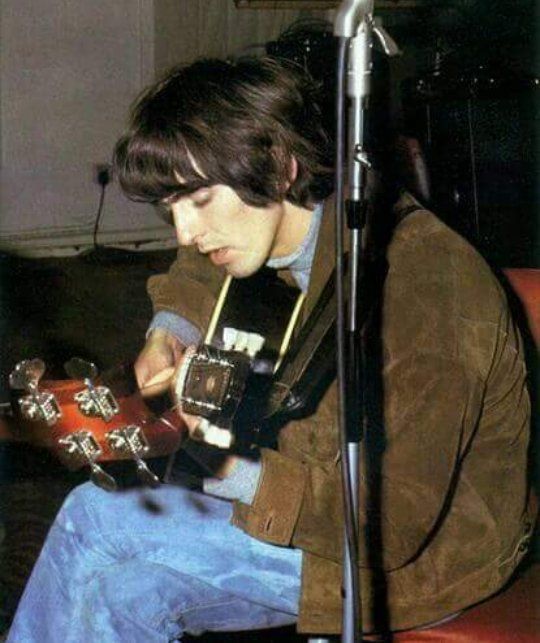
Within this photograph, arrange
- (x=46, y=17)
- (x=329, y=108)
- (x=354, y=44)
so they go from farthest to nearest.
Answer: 1. (x=46, y=17)
2. (x=329, y=108)
3. (x=354, y=44)

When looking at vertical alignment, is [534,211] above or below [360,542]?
below

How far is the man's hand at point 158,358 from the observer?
1.56 metres

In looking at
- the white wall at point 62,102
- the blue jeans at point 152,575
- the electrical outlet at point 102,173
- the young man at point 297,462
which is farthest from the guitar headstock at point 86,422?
the electrical outlet at point 102,173

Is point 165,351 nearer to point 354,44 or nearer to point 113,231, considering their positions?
point 354,44

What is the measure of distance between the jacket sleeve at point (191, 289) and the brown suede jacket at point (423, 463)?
0.44m

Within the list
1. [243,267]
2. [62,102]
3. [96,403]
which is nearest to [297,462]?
[96,403]

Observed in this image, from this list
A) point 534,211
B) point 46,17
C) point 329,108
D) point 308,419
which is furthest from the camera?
point 46,17

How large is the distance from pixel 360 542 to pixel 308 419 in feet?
0.59

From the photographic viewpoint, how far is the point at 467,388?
1257 mm

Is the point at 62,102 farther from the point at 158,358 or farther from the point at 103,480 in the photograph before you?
the point at 103,480

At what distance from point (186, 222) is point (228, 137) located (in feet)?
0.44

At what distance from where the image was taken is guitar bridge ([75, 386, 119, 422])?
122cm

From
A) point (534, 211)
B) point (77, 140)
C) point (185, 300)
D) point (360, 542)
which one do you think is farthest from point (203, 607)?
point (77, 140)

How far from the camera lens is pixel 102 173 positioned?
198 inches
